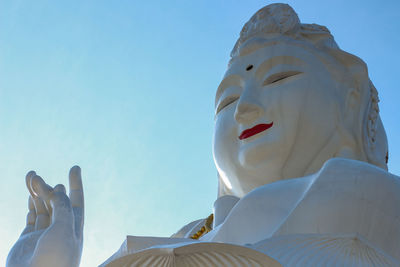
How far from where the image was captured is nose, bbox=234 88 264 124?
5.69 meters

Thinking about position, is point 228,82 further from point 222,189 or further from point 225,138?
point 222,189

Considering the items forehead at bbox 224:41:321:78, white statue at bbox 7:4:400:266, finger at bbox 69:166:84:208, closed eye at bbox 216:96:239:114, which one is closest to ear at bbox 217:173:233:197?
white statue at bbox 7:4:400:266

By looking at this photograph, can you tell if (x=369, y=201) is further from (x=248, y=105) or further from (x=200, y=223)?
(x=200, y=223)

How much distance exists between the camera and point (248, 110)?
5699 mm

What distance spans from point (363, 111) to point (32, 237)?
9.84 feet

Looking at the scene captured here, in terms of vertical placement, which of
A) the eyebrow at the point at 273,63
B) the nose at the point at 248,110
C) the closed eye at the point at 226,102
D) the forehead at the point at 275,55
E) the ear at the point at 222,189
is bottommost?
the ear at the point at 222,189

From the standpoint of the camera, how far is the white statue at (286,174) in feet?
12.8


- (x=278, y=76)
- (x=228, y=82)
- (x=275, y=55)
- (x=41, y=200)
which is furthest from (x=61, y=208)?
(x=275, y=55)

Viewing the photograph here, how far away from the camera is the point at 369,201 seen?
14.3 feet

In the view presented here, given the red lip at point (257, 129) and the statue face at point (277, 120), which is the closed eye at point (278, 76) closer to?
the statue face at point (277, 120)

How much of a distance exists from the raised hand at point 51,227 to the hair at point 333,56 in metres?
2.14

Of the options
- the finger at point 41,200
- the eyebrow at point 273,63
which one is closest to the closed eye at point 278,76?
the eyebrow at point 273,63

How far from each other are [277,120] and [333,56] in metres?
1.04

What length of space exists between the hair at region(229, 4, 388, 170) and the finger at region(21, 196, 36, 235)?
229 centimetres
